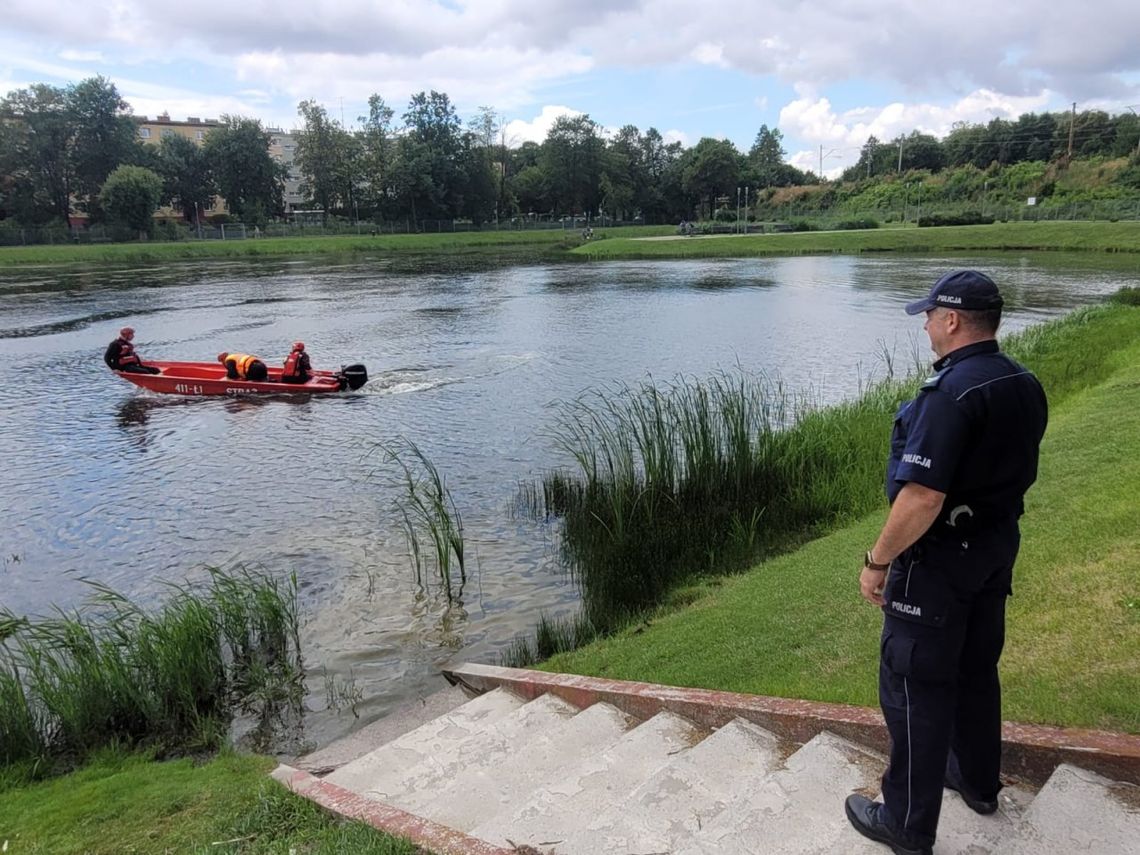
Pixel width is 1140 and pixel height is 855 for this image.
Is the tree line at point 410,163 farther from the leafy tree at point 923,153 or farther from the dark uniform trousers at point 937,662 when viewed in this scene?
the dark uniform trousers at point 937,662

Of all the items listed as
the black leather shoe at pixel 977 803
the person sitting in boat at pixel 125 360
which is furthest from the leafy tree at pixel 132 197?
the black leather shoe at pixel 977 803

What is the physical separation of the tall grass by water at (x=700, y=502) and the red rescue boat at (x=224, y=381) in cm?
911

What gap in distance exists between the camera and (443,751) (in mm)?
4949

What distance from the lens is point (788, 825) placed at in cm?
330

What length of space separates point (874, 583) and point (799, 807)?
1.05 metres

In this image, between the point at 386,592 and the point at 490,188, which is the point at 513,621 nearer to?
the point at 386,592

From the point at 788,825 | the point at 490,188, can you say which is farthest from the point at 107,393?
the point at 490,188

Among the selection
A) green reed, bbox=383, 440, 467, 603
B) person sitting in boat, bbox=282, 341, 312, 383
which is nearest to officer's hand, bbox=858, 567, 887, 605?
green reed, bbox=383, 440, 467, 603

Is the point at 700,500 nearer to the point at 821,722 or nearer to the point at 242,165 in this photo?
the point at 821,722

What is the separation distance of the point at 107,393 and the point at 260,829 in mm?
19061

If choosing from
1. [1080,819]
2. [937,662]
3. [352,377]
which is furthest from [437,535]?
[352,377]

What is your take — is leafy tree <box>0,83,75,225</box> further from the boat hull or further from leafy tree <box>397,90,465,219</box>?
the boat hull

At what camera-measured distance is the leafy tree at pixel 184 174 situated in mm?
91688

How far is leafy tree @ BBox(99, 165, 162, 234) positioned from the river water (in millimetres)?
39382
